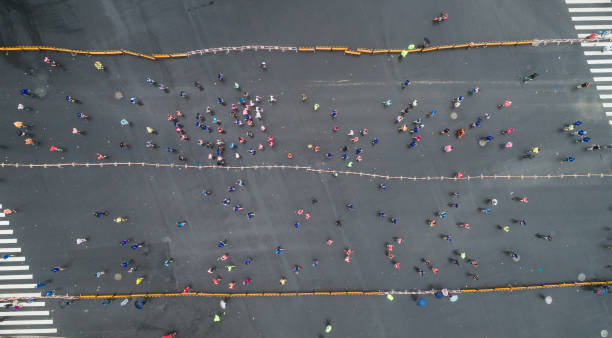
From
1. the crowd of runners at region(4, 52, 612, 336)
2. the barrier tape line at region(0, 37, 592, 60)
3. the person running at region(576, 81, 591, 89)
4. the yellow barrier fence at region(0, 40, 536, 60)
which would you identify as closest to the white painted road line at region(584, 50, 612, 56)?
the barrier tape line at region(0, 37, 592, 60)

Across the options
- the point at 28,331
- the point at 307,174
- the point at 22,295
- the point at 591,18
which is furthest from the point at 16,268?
the point at 591,18

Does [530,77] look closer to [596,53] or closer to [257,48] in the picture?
[596,53]

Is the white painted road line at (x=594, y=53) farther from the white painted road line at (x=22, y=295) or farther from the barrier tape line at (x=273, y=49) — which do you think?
the white painted road line at (x=22, y=295)

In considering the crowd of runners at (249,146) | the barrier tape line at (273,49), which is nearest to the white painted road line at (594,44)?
the barrier tape line at (273,49)

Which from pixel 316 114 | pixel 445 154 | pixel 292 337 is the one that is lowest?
pixel 292 337

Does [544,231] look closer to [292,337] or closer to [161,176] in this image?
[292,337]

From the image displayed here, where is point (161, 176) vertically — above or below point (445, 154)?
above

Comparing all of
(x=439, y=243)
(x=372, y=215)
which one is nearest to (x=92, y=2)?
(x=372, y=215)
